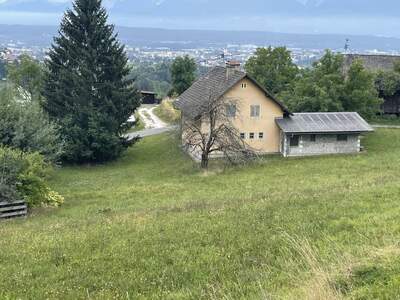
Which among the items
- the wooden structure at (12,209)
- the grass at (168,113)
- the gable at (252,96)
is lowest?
the grass at (168,113)

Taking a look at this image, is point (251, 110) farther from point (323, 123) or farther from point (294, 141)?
point (323, 123)

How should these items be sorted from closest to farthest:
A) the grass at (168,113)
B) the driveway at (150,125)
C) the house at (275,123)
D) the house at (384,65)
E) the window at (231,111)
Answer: the house at (275,123)
the window at (231,111)
the house at (384,65)
the driveway at (150,125)
the grass at (168,113)

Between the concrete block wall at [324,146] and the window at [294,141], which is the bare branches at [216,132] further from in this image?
the concrete block wall at [324,146]

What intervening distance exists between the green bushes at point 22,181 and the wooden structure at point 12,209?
298 millimetres

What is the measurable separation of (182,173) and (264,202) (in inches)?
749

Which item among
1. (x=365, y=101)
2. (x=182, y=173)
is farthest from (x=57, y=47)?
(x=365, y=101)

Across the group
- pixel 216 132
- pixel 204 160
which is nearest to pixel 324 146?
pixel 216 132

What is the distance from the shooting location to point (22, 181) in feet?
82.4

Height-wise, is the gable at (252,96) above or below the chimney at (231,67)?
below

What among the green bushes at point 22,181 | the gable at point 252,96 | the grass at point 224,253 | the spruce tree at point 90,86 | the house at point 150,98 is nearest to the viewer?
the grass at point 224,253

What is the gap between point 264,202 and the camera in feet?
58.6

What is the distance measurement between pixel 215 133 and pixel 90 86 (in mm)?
11714

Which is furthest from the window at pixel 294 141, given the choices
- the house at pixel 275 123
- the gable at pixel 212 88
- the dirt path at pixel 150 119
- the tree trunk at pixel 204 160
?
the dirt path at pixel 150 119

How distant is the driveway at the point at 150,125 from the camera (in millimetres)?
56956
